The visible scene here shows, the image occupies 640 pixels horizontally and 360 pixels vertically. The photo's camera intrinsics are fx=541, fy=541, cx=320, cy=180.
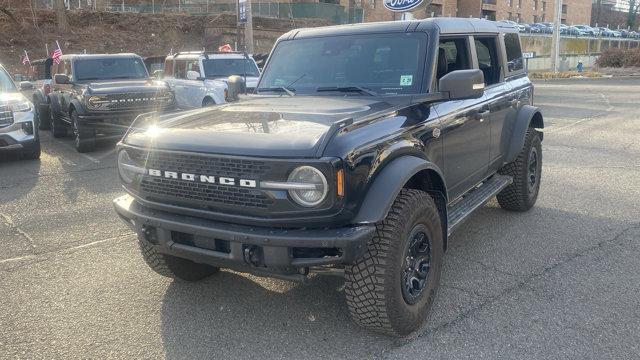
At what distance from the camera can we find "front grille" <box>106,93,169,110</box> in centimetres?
984

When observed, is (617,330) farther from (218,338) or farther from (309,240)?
(218,338)

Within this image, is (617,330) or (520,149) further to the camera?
(520,149)

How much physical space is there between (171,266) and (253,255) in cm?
121

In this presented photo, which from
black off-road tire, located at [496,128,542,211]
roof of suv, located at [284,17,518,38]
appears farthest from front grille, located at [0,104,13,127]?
black off-road tire, located at [496,128,542,211]

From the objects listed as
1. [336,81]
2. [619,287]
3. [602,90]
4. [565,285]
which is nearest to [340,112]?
[336,81]

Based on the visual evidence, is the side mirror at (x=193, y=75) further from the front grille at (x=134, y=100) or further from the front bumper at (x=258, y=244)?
the front bumper at (x=258, y=244)

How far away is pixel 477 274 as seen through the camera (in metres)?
4.19

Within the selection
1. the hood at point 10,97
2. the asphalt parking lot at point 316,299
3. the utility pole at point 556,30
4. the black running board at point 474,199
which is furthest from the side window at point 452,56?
the utility pole at point 556,30

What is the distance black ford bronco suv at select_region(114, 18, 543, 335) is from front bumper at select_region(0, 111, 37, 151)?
5922mm

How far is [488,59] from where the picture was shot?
5039 mm

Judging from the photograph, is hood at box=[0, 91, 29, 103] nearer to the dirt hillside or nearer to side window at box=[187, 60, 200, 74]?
side window at box=[187, 60, 200, 74]

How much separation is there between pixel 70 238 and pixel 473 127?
3.81 m

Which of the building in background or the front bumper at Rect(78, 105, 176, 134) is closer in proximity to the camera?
the front bumper at Rect(78, 105, 176, 134)

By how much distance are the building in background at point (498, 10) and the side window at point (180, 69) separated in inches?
1535
